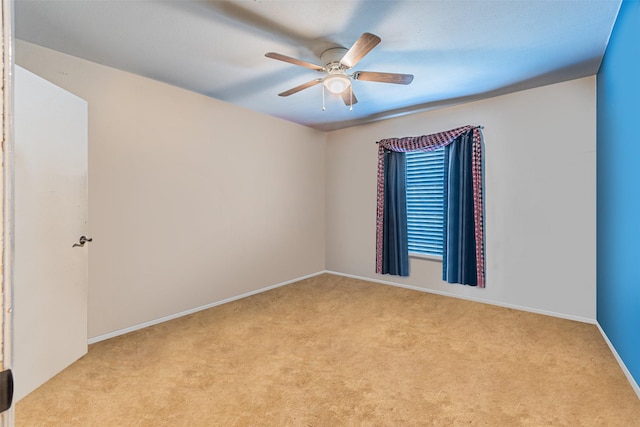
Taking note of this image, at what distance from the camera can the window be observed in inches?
155

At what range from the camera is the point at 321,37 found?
219 cm

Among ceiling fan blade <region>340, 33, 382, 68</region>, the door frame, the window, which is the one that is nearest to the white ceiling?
ceiling fan blade <region>340, 33, 382, 68</region>

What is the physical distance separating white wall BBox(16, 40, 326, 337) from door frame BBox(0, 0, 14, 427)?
248 cm

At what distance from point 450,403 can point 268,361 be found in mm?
1248

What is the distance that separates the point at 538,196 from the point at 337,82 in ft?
8.05

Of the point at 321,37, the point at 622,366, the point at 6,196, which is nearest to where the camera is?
the point at 6,196

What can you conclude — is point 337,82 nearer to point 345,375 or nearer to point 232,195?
point 232,195

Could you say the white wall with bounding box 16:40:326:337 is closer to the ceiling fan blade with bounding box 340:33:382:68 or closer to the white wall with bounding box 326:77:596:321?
the ceiling fan blade with bounding box 340:33:382:68

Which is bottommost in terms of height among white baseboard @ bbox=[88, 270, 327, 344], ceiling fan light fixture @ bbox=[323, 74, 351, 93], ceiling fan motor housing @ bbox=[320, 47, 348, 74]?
white baseboard @ bbox=[88, 270, 327, 344]

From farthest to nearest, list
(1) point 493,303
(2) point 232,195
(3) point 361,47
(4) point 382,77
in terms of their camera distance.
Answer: (2) point 232,195 < (1) point 493,303 < (4) point 382,77 < (3) point 361,47

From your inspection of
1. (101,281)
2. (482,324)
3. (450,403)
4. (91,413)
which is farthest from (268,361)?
(482,324)

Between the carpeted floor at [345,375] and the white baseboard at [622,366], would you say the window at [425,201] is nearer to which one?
the carpeted floor at [345,375]

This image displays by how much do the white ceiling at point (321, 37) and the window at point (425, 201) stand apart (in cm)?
108

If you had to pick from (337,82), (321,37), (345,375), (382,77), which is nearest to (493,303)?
(345,375)
